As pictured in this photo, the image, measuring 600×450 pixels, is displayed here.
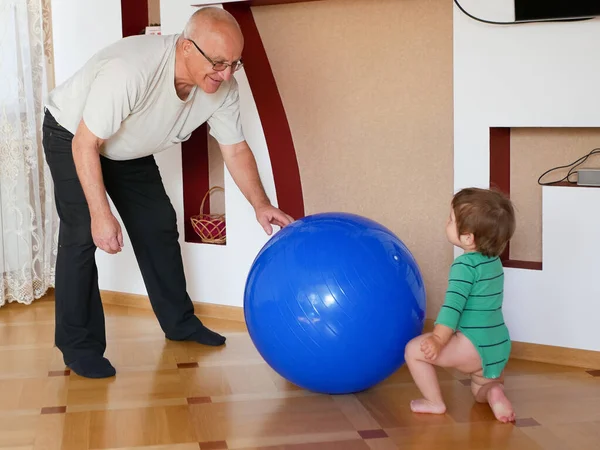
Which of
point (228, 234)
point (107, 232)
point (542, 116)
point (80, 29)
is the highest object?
point (80, 29)

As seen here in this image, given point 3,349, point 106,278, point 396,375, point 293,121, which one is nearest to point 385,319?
point 396,375

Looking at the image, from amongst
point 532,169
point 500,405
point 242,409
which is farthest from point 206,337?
point 532,169

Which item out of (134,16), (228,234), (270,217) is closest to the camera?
(270,217)

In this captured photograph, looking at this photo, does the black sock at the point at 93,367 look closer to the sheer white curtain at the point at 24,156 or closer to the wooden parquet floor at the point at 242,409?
the wooden parquet floor at the point at 242,409

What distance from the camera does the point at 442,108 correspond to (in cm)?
333

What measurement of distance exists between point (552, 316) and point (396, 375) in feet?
1.90

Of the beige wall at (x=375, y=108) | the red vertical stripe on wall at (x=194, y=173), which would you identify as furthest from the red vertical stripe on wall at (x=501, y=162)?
the red vertical stripe on wall at (x=194, y=173)

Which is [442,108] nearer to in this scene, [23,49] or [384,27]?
[384,27]

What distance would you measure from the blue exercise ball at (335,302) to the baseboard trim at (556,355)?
→ 2.27 ft

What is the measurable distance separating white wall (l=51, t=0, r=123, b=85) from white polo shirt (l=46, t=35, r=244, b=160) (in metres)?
1.02

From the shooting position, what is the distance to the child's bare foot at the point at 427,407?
2.59 meters

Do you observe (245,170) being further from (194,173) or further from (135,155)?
(194,173)

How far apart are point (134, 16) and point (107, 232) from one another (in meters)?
1.58

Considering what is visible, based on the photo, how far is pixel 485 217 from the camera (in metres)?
2.54
